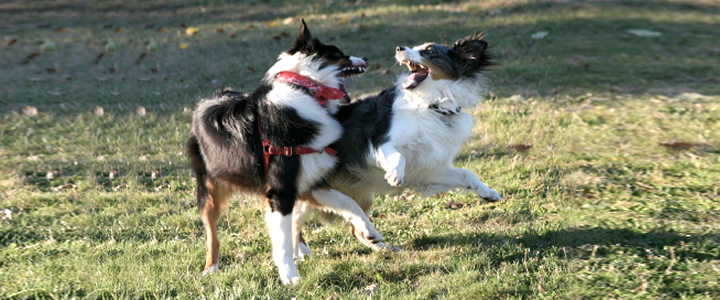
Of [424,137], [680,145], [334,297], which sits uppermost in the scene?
[424,137]

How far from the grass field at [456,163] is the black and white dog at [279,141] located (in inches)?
17.3

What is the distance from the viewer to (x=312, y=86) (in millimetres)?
4934

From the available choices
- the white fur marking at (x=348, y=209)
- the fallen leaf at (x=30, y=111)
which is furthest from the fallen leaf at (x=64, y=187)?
the white fur marking at (x=348, y=209)

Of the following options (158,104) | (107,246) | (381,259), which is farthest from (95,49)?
(381,259)

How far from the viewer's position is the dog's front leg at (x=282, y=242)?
4629 mm

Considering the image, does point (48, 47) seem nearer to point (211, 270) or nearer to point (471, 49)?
point (211, 270)

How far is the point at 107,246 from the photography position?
18.0 feet

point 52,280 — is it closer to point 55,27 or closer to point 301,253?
point 301,253

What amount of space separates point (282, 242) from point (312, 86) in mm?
1119

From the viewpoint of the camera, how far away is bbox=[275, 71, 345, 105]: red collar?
193 inches

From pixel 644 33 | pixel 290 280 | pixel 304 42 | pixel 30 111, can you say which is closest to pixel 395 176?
pixel 290 280

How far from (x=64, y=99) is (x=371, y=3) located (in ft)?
27.3

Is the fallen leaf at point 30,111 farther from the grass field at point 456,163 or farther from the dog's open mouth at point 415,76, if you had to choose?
the dog's open mouth at point 415,76

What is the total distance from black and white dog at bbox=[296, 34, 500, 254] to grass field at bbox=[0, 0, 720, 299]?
0.50 meters
